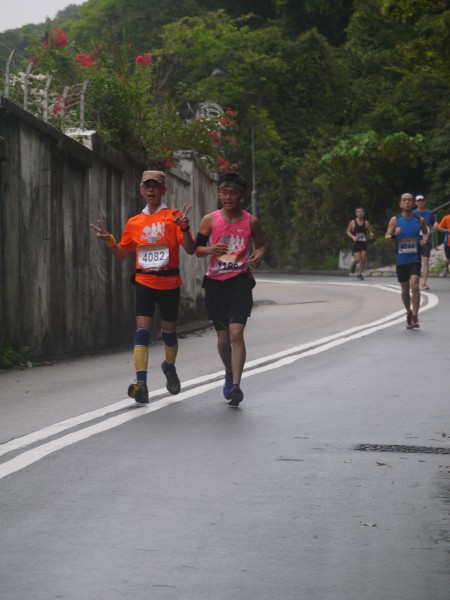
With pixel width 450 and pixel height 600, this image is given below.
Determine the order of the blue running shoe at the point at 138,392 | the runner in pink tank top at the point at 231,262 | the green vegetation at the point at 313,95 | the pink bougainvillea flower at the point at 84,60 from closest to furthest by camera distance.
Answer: the blue running shoe at the point at 138,392 → the runner in pink tank top at the point at 231,262 → the pink bougainvillea flower at the point at 84,60 → the green vegetation at the point at 313,95

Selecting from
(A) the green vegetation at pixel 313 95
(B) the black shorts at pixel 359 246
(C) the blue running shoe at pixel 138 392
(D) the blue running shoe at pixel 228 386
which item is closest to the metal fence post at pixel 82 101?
(D) the blue running shoe at pixel 228 386

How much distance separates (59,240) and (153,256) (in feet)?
14.5

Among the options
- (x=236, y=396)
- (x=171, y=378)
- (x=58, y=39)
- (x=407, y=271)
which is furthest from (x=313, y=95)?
(x=236, y=396)

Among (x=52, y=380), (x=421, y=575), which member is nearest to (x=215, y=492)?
(x=421, y=575)

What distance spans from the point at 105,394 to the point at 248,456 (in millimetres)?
3338

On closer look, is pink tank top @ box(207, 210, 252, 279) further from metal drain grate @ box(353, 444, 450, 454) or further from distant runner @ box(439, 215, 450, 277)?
distant runner @ box(439, 215, 450, 277)

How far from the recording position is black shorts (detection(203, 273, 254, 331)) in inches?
407

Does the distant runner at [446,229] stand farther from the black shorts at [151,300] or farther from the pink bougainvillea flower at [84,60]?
the black shorts at [151,300]

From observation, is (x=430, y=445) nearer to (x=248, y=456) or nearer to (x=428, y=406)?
(x=248, y=456)

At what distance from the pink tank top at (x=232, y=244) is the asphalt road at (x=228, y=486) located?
3.36 ft

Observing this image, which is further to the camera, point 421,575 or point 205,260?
point 205,260

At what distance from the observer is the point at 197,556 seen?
215 inches

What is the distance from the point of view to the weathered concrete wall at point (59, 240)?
13.5 meters

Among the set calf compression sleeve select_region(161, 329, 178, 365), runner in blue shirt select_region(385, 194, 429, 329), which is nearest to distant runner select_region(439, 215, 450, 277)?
runner in blue shirt select_region(385, 194, 429, 329)
